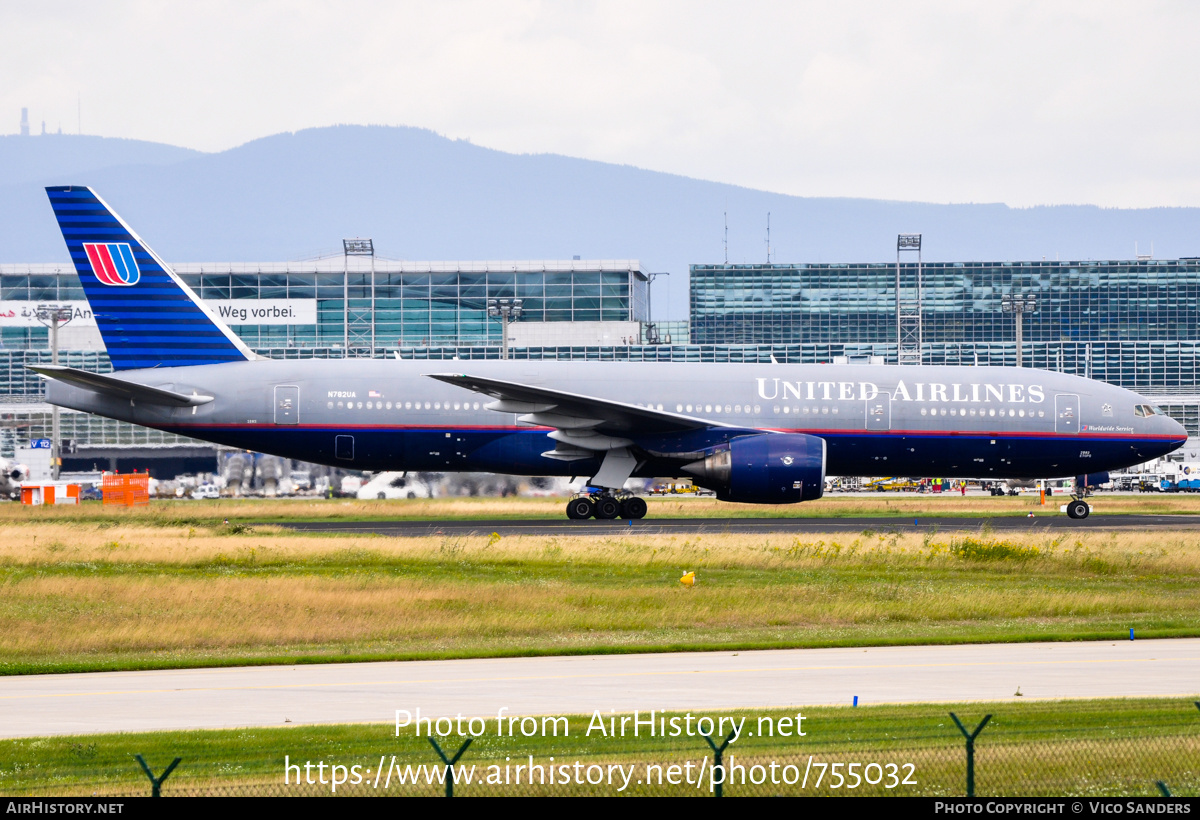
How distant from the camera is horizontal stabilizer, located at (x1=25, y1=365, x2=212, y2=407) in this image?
32500 millimetres

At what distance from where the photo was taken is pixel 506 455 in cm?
3462

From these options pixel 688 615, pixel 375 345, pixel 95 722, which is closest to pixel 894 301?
pixel 375 345

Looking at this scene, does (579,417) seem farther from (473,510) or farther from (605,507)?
(473,510)

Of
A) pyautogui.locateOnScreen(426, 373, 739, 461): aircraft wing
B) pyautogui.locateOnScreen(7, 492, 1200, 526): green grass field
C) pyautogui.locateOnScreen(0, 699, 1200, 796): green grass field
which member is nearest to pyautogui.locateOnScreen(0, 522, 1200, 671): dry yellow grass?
pyautogui.locateOnScreen(426, 373, 739, 461): aircraft wing

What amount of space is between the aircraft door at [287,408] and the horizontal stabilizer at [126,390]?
193 cm

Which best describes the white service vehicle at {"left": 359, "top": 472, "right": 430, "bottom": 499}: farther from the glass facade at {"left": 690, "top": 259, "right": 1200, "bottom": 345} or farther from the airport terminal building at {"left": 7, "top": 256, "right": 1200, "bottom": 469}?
the glass facade at {"left": 690, "top": 259, "right": 1200, "bottom": 345}

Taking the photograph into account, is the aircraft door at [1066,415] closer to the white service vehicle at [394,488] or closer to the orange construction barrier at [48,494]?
the white service vehicle at [394,488]

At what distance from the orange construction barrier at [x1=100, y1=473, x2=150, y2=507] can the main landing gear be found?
21.4m

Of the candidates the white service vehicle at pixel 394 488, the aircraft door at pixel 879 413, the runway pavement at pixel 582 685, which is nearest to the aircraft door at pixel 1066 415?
the aircraft door at pixel 879 413

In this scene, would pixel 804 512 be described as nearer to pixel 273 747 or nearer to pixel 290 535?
pixel 290 535

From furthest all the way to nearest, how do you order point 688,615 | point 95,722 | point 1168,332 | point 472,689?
point 1168,332
point 688,615
point 472,689
point 95,722

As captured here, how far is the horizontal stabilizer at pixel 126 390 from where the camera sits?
32500 mm

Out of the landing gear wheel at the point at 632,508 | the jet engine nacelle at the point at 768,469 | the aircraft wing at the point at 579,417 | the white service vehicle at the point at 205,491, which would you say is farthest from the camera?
the white service vehicle at the point at 205,491

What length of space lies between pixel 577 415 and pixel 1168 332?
10815 centimetres
